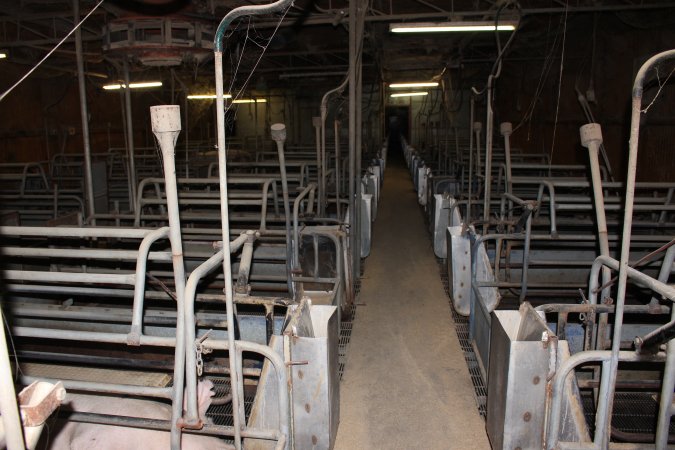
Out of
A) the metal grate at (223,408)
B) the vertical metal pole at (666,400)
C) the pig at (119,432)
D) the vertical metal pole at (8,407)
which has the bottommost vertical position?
the metal grate at (223,408)

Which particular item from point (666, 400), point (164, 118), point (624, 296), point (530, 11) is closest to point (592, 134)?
point (624, 296)

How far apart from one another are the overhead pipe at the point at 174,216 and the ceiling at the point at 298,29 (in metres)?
1.92

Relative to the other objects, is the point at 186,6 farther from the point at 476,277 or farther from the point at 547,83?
the point at 547,83

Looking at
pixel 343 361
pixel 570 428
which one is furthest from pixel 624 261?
pixel 343 361

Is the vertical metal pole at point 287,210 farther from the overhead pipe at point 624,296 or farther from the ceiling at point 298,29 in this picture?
the overhead pipe at point 624,296

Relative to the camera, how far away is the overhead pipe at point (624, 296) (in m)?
1.75

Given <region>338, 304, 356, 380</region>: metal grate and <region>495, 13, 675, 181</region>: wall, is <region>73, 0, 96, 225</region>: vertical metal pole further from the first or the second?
<region>495, 13, 675, 181</region>: wall

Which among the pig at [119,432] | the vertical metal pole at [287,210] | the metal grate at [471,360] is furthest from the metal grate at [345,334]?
the pig at [119,432]

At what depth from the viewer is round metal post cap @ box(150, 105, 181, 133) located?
1816 millimetres

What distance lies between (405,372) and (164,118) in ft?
9.82

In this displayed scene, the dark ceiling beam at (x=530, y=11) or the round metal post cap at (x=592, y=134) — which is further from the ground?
the dark ceiling beam at (x=530, y=11)

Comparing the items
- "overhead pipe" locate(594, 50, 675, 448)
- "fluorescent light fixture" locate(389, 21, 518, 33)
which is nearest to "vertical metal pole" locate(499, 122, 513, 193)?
"fluorescent light fixture" locate(389, 21, 518, 33)

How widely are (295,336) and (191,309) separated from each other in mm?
711

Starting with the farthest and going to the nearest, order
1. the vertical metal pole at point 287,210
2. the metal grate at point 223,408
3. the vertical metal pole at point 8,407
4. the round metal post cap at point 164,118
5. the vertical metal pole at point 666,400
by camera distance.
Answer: the vertical metal pole at point 287,210
the metal grate at point 223,408
the vertical metal pole at point 666,400
the round metal post cap at point 164,118
the vertical metal pole at point 8,407
